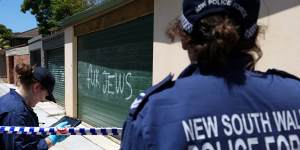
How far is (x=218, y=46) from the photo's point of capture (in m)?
1.48

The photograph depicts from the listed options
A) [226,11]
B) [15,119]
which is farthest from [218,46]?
[15,119]

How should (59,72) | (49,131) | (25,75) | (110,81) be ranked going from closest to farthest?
(25,75), (49,131), (110,81), (59,72)

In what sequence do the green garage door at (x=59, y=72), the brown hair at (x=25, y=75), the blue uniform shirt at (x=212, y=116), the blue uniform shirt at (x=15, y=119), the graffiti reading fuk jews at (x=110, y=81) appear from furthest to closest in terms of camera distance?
the green garage door at (x=59, y=72), the graffiti reading fuk jews at (x=110, y=81), the brown hair at (x=25, y=75), the blue uniform shirt at (x=15, y=119), the blue uniform shirt at (x=212, y=116)

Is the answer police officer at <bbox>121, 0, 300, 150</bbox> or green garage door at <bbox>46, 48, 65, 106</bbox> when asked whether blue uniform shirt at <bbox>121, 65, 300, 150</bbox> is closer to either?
police officer at <bbox>121, 0, 300, 150</bbox>

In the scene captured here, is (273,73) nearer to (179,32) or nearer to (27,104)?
(179,32)

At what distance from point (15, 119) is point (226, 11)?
2329 mm

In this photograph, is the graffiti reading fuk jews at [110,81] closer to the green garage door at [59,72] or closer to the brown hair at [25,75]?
the green garage door at [59,72]

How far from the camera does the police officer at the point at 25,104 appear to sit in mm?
3393

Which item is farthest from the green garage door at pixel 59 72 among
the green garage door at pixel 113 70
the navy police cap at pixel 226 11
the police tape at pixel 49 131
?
the navy police cap at pixel 226 11

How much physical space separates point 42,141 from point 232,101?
2.50 metres

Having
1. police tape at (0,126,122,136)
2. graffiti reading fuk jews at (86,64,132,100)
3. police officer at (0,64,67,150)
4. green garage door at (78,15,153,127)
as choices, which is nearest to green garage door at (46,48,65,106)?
green garage door at (78,15,153,127)

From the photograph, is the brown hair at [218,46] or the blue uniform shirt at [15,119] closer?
the brown hair at [218,46]

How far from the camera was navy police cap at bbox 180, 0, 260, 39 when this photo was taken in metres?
1.52

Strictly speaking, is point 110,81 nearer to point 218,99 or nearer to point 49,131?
point 49,131
